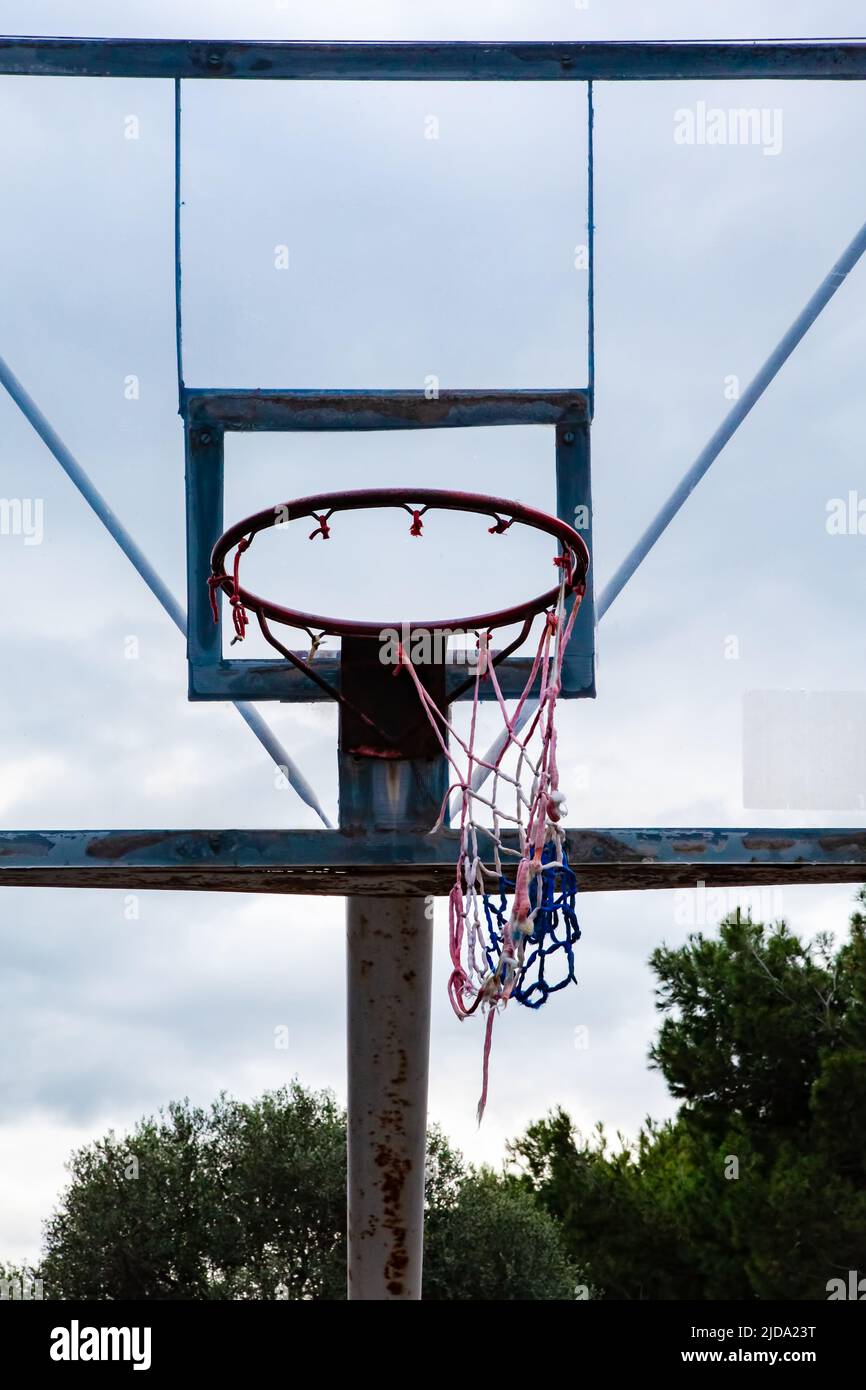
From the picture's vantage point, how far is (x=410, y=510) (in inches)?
128

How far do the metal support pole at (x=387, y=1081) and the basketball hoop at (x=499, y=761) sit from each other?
19.4 inches

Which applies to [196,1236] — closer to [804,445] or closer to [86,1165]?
[86,1165]

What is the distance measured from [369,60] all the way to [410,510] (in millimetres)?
1421

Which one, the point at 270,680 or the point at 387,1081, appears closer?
the point at 270,680

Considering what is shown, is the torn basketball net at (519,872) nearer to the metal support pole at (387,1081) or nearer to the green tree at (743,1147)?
the metal support pole at (387,1081)

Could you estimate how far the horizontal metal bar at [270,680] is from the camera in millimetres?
3631

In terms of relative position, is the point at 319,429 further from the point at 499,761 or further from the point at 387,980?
the point at 387,980

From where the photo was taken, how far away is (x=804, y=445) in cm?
525

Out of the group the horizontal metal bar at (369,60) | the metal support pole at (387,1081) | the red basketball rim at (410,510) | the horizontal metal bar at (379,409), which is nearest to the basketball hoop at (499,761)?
the red basketball rim at (410,510)

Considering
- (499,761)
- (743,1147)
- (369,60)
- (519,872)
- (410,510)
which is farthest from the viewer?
(743,1147)

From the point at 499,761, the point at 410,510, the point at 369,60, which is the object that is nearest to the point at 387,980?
the point at 499,761

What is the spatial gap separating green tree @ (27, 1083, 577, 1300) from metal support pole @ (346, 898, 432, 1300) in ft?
23.8

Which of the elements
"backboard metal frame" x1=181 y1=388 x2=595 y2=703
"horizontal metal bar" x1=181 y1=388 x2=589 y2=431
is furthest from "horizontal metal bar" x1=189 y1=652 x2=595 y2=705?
"horizontal metal bar" x1=181 y1=388 x2=589 y2=431
